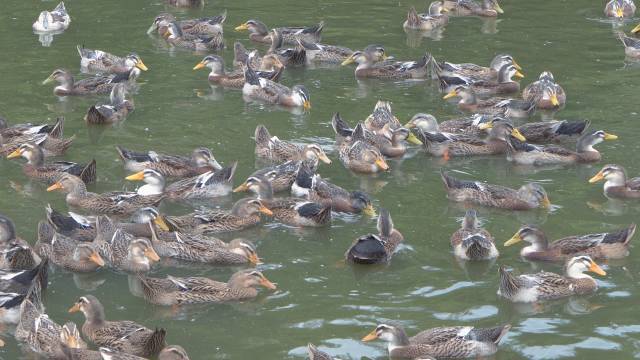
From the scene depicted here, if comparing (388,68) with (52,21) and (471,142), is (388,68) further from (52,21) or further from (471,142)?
(52,21)

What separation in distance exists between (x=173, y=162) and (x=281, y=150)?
Result: 5.02 feet

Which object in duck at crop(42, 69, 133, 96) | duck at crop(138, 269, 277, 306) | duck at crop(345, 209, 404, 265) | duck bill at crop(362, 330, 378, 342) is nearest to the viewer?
duck bill at crop(362, 330, 378, 342)

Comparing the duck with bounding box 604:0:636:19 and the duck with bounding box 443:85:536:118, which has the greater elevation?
the duck with bounding box 604:0:636:19

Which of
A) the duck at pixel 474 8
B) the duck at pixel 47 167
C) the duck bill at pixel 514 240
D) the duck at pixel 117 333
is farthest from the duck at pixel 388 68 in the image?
the duck at pixel 117 333

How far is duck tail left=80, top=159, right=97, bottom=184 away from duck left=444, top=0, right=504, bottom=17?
11332 mm

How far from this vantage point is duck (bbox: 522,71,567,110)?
19625 mm

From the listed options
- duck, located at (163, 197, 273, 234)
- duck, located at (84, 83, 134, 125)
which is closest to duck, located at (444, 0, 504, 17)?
duck, located at (84, 83, 134, 125)

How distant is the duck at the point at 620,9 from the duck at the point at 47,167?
41.9 feet

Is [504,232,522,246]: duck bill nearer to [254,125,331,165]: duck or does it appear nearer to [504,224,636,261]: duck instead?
[504,224,636,261]: duck

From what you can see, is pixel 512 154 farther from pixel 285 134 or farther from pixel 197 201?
pixel 197 201

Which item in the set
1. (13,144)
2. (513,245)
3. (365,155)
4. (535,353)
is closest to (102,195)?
(13,144)

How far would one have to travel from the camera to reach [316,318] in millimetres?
12523

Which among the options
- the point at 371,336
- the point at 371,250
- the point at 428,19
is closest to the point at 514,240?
the point at 371,250

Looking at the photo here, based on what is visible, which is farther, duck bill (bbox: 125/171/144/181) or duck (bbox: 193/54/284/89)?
duck (bbox: 193/54/284/89)
